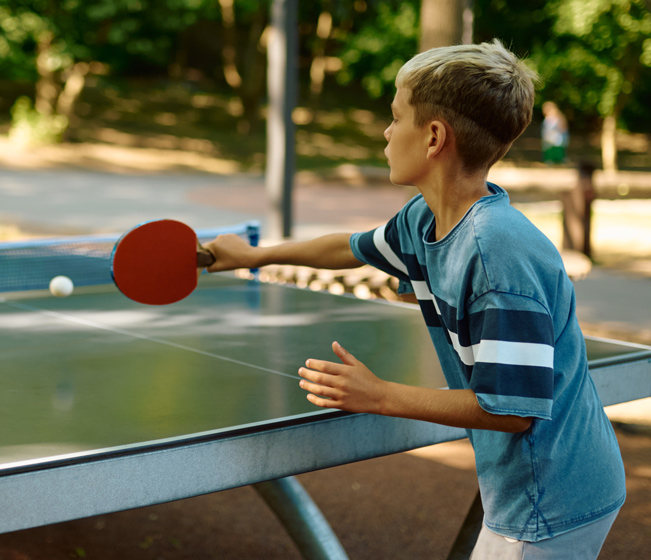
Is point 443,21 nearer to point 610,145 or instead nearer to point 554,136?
point 554,136

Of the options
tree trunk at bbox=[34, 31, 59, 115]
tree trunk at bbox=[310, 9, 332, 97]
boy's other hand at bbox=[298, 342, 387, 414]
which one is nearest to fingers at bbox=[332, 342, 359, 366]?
boy's other hand at bbox=[298, 342, 387, 414]

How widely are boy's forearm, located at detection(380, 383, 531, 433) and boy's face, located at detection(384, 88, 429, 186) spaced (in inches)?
17.0

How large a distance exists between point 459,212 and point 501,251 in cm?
21

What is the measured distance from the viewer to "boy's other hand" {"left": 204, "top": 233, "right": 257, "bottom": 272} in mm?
2547

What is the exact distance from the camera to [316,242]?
254 centimetres

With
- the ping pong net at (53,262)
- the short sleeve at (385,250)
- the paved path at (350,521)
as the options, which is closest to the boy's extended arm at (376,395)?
the short sleeve at (385,250)

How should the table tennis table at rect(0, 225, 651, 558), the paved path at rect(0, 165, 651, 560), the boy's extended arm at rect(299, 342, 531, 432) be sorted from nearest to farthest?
1. the boy's extended arm at rect(299, 342, 531, 432)
2. the table tennis table at rect(0, 225, 651, 558)
3. the paved path at rect(0, 165, 651, 560)

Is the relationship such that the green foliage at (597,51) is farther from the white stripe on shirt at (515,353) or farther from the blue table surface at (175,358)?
the white stripe on shirt at (515,353)

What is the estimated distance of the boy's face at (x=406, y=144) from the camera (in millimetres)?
1796

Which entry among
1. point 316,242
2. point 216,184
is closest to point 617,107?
point 216,184

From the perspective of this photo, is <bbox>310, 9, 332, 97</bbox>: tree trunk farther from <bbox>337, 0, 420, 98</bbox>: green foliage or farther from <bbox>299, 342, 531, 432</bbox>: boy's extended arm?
<bbox>299, 342, 531, 432</bbox>: boy's extended arm

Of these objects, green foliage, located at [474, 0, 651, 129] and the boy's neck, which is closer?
the boy's neck

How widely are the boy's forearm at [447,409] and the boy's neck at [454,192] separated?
1.12ft

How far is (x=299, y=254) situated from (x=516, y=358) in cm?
107
